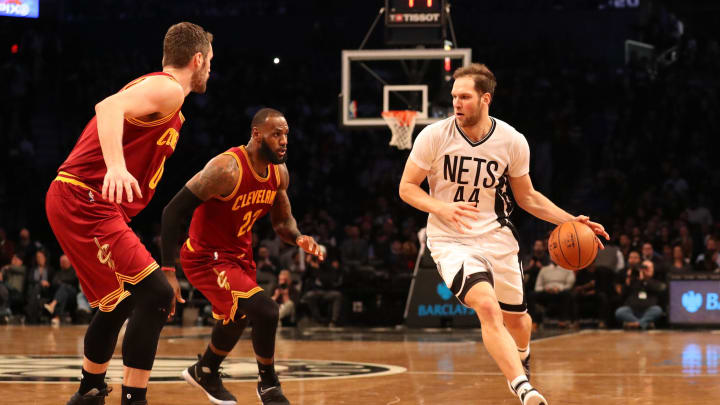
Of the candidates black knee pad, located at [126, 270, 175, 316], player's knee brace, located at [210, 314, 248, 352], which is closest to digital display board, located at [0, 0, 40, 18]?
player's knee brace, located at [210, 314, 248, 352]

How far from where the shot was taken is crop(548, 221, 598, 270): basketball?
22.1 ft

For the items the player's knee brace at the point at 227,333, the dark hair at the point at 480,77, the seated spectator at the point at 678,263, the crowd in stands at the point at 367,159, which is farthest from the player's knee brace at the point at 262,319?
the seated spectator at the point at 678,263

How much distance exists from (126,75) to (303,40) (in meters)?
4.24

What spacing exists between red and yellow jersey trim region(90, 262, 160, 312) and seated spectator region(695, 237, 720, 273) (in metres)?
12.8

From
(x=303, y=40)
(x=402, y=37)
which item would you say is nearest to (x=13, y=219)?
(x=303, y=40)

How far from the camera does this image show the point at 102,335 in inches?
217

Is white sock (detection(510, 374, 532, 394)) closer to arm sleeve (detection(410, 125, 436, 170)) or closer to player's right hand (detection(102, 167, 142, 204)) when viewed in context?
arm sleeve (detection(410, 125, 436, 170))

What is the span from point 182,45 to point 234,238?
1795 millimetres

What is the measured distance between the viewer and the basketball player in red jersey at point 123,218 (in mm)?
5266

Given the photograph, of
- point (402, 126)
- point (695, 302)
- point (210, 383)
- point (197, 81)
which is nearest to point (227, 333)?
point (210, 383)

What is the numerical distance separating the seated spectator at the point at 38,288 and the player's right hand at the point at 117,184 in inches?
557

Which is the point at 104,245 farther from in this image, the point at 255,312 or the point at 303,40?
the point at 303,40

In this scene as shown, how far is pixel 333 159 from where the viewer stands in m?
22.4

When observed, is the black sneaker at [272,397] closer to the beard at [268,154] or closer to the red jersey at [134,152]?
the beard at [268,154]
